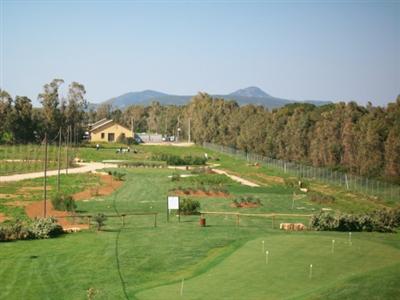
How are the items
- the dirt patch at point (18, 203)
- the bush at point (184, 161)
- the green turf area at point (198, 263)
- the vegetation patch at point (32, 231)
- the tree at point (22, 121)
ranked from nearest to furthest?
the green turf area at point (198, 263), the vegetation patch at point (32, 231), the dirt patch at point (18, 203), the bush at point (184, 161), the tree at point (22, 121)

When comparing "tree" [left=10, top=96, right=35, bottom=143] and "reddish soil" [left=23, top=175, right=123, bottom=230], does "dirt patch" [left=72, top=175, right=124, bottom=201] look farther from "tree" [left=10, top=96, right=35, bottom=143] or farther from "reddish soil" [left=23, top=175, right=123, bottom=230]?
"tree" [left=10, top=96, right=35, bottom=143]

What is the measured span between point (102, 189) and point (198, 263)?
32789 mm

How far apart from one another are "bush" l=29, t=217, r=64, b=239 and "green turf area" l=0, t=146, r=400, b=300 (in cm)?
109

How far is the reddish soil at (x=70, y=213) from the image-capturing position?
38256mm

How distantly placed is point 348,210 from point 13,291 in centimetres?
3115

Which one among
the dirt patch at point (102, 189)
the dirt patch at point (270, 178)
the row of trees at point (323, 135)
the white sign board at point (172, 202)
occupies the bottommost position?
the dirt patch at point (102, 189)

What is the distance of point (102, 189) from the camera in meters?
58.3

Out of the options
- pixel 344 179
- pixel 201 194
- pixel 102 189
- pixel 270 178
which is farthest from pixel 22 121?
pixel 344 179

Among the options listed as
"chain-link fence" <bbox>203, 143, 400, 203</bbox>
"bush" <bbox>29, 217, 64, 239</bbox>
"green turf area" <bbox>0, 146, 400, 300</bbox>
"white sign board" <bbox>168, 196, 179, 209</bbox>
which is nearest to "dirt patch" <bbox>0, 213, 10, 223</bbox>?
"bush" <bbox>29, 217, 64, 239</bbox>

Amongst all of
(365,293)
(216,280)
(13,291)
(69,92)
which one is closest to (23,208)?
(13,291)

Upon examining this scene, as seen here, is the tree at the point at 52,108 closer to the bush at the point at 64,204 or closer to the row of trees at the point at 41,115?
the row of trees at the point at 41,115

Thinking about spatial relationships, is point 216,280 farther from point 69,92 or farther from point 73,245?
point 69,92

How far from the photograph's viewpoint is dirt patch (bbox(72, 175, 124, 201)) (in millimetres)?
53091

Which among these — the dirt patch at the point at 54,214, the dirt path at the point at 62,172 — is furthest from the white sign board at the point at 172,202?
the dirt path at the point at 62,172
